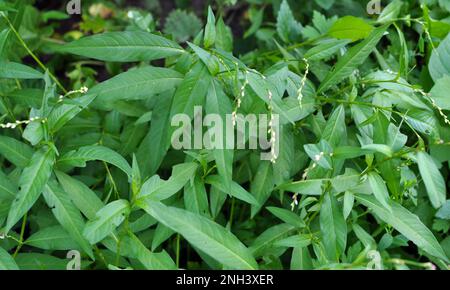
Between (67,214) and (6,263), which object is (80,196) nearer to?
(67,214)

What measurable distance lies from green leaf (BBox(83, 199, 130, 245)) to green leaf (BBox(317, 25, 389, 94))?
0.61m

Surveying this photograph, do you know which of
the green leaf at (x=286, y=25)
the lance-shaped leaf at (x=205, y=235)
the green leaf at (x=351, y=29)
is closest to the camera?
the lance-shaped leaf at (x=205, y=235)

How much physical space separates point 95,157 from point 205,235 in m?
0.33

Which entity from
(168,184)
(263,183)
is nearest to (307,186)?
(263,183)

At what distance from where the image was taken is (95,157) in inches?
51.9

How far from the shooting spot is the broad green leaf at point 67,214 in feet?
4.30

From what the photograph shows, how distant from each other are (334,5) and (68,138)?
1.15m

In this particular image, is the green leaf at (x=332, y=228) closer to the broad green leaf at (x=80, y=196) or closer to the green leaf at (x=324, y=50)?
the green leaf at (x=324, y=50)

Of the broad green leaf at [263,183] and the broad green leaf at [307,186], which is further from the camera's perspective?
the broad green leaf at [263,183]

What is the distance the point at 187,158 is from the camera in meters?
1.47

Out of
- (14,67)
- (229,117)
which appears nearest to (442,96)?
(229,117)
